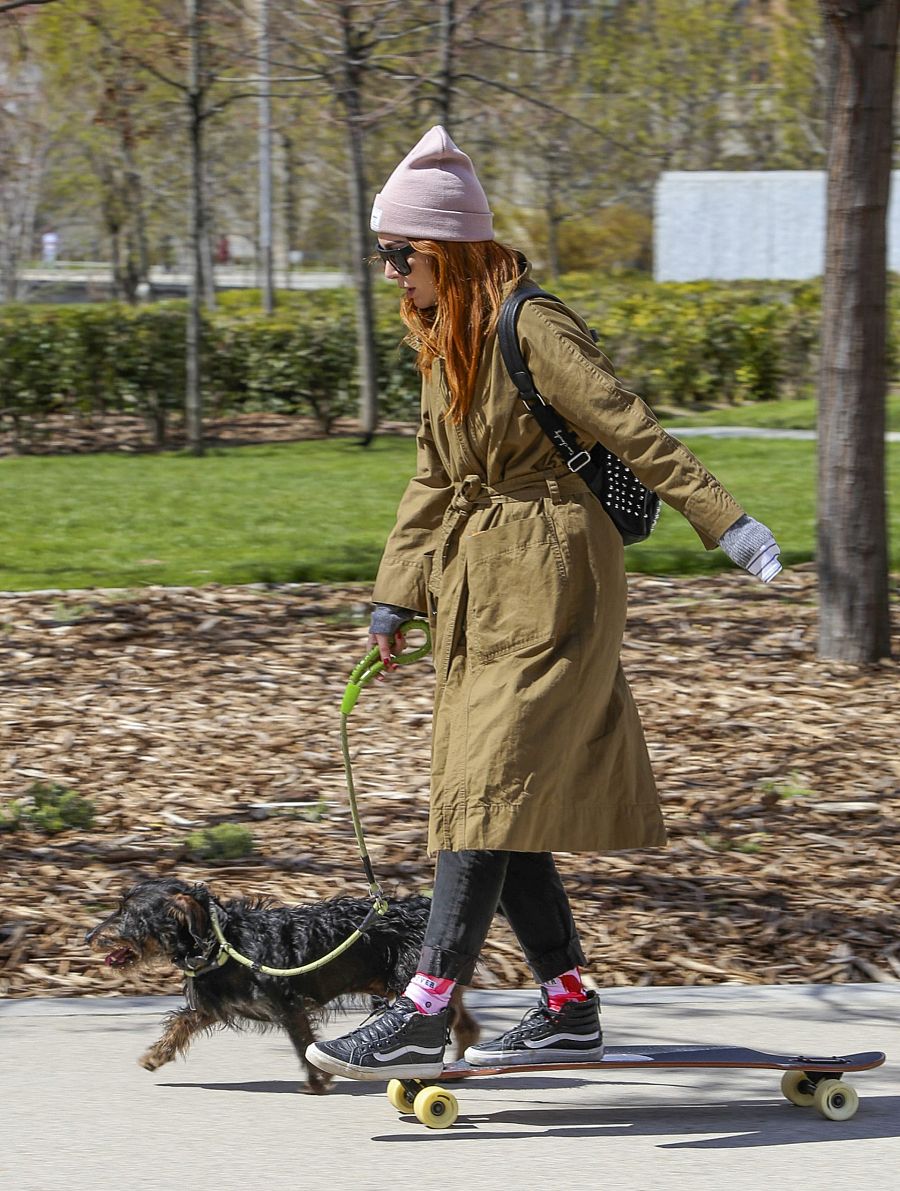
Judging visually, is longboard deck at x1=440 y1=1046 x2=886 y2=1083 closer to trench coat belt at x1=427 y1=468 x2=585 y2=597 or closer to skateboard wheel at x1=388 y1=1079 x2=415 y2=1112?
skateboard wheel at x1=388 y1=1079 x2=415 y2=1112

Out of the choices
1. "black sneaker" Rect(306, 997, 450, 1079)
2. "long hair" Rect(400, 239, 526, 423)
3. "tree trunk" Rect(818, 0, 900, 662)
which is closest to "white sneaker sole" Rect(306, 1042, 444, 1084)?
"black sneaker" Rect(306, 997, 450, 1079)

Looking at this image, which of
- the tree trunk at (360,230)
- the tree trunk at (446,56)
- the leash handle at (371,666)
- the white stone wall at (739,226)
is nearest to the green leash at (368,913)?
the leash handle at (371,666)

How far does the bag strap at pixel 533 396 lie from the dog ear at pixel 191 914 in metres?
1.23

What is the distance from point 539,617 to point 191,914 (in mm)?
996

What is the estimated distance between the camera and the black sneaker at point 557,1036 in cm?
373

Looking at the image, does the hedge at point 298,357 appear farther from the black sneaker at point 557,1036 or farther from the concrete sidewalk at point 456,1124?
the black sneaker at point 557,1036

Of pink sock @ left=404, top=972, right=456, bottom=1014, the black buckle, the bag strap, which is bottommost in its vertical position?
pink sock @ left=404, top=972, right=456, bottom=1014

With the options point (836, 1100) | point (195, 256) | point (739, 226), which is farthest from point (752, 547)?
point (739, 226)

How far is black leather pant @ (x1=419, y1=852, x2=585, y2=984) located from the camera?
3.59 metres

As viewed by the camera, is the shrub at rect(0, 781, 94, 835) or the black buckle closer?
the black buckle

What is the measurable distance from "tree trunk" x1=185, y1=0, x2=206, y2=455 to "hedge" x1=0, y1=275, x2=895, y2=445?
645mm

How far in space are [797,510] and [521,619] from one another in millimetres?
8301

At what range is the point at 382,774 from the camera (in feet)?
20.4

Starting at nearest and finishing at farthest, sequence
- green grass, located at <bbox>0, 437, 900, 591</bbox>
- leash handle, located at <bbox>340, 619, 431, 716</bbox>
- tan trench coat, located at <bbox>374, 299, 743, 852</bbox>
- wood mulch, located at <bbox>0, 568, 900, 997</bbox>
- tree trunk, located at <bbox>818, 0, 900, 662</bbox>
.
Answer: tan trench coat, located at <bbox>374, 299, 743, 852</bbox> < leash handle, located at <bbox>340, 619, 431, 716</bbox> < wood mulch, located at <bbox>0, 568, 900, 997</bbox> < tree trunk, located at <bbox>818, 0, 900, 662</bbox> < green grass, located at <bbox>0, 437, 900, 591</bbox>
